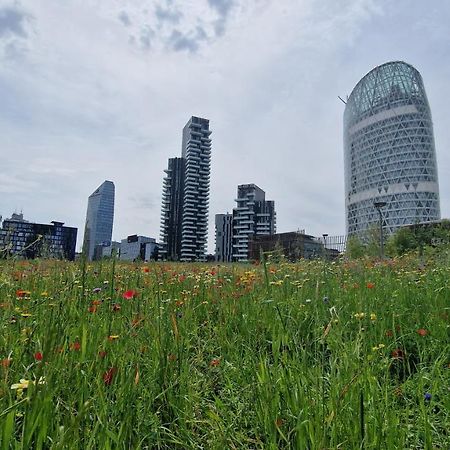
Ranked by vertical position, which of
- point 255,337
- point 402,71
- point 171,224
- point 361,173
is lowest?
point 255,337

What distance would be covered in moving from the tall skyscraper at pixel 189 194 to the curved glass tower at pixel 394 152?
154 ft

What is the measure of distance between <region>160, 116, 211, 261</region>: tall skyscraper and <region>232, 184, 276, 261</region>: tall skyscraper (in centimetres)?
1120

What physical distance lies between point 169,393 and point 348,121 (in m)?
98.8

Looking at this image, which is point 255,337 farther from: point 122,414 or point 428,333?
point 428,333

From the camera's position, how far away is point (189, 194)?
10912 cm

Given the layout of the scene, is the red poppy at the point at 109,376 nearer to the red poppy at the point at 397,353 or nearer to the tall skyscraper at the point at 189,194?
the red poppy at the point at 397,353

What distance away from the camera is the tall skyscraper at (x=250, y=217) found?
4252 inches

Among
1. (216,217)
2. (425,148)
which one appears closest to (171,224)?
(216,217)

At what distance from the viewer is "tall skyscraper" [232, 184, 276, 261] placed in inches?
4252

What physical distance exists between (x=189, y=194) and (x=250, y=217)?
21755 millimetres

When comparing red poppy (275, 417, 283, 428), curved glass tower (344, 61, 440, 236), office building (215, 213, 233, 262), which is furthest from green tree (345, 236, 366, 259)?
office building (215, 213, 233, 262)

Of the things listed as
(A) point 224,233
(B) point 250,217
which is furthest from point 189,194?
(B) point 250,217

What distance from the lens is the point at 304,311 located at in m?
2.11

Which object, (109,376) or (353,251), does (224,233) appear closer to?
(353,251)
